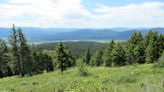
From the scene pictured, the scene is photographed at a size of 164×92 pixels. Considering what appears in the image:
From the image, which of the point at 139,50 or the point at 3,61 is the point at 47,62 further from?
the point at 139,50

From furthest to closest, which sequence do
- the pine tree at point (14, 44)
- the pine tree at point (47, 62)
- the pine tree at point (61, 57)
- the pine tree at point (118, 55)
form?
1. the pine tree at point (47, 62)
2. the pine tree at point (118, 55)
3. the pine tree at point (14, 44)
4. the pine tree at point (61, 57)

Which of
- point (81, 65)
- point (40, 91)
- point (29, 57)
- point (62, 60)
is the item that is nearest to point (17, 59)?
point (29, 57)

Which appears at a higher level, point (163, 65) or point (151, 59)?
point (163, 65)

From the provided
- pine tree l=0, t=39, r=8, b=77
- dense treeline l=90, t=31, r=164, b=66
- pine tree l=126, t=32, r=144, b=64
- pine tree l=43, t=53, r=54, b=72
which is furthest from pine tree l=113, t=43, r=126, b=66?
pine tree l=43, t=53, r=54, b=72

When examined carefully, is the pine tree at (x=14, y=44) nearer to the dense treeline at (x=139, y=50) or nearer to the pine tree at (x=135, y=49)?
the dense treeline at (x=139, y=50)

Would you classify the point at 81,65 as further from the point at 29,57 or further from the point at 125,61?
the point at 29,57

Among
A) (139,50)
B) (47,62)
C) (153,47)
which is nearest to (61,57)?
(139,50)

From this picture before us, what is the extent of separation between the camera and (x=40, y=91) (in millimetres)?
12086

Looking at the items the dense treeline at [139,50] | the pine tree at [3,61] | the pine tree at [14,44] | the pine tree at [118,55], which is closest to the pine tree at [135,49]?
the dense treeline at [139,50]

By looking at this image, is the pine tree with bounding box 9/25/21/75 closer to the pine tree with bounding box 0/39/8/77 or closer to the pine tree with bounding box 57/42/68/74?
the pine tree with bounding box 0/39/8/77

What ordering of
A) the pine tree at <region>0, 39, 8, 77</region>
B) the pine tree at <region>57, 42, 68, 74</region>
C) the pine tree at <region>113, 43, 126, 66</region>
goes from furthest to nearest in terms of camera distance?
the pine tree at <region>0, 39, 8, 77</region>
the pine tree at <region>113, 43, 126, 66</region>
the pine tree at <region>57, 42, 68, 74</region>

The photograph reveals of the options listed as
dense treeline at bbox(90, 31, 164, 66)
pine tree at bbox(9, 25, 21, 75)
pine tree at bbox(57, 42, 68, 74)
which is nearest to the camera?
pine tree at bbox(57, 42, 68, 74)

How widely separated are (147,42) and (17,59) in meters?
28.6

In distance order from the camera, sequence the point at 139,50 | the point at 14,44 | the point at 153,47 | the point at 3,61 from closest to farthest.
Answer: the point at 153,47
the point at 14,44
the point at 139,50
the point at 3,61
